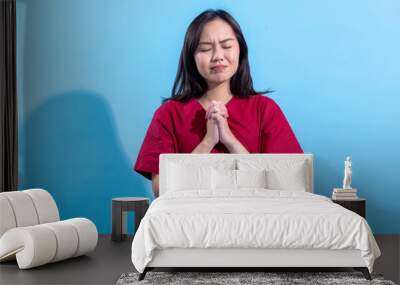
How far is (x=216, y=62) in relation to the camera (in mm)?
6734

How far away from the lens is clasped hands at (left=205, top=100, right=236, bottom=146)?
6723 mm

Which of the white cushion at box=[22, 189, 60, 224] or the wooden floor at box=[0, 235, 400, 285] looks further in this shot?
the white cushion at box=[22, 189, 60, 224]

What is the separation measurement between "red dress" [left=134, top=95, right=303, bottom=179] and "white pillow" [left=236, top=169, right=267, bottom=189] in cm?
60

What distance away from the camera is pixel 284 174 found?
20.5 feet

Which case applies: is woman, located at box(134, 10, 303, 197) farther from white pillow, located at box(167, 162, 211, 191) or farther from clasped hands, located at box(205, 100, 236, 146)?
white pillow, located at box(167, 162, 211, 191)

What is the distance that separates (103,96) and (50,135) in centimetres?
68

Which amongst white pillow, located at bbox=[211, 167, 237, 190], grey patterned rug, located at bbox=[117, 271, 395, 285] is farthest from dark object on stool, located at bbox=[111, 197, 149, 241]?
grey patterned rug, located at bbox=[117, 271, 395, 285]

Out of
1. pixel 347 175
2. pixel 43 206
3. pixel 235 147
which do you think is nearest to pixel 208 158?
pixel 235 147

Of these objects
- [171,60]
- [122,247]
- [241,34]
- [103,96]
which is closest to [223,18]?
[241,34]

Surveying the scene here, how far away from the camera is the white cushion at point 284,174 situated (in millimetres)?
6211

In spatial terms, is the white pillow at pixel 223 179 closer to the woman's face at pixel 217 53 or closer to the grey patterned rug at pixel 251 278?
the woman's face at pixel 217 53

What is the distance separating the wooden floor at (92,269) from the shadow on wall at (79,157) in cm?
94

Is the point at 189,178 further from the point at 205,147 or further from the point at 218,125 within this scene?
the point at 218,125

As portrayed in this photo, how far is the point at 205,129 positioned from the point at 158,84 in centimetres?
69
